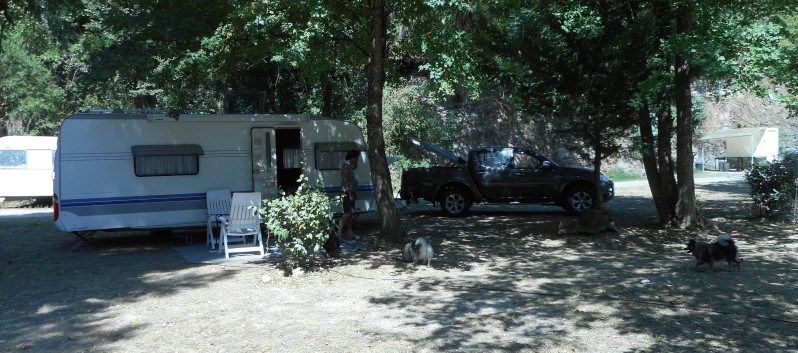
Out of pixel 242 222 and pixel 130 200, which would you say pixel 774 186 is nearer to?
pixel 242 222

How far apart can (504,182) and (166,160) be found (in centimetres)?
736

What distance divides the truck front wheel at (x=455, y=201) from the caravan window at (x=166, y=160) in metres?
5.88

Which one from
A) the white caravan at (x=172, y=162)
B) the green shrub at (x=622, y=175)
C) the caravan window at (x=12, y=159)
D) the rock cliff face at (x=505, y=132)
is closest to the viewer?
the white caravan at (x=172, y=162)

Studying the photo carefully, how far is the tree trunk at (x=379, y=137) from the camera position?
1049 cm

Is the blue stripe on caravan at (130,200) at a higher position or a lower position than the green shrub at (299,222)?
higher

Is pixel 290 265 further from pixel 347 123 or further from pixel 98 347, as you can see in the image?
pixel 347 123

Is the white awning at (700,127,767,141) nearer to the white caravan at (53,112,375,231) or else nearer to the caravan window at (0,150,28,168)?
the white caravan at (53,112,375,231)

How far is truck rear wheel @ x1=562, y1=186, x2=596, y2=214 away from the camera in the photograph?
14.9 meters

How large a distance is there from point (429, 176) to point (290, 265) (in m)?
7.07

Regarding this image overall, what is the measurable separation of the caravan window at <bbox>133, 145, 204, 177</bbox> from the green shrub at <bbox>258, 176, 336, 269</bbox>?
3688mm

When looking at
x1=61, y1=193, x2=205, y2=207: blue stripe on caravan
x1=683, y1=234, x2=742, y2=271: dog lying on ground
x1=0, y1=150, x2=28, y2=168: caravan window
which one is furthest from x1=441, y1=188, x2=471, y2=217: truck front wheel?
x1=0, y1=150, x2=28, y2=168: caravan window

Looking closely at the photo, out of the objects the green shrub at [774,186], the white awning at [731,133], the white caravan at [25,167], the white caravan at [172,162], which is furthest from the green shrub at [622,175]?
the white caravan at [25,167]

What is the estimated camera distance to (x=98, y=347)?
5.56m

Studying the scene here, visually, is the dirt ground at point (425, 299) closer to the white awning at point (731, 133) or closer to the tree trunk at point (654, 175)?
the tree trunk at point (654, 175)
